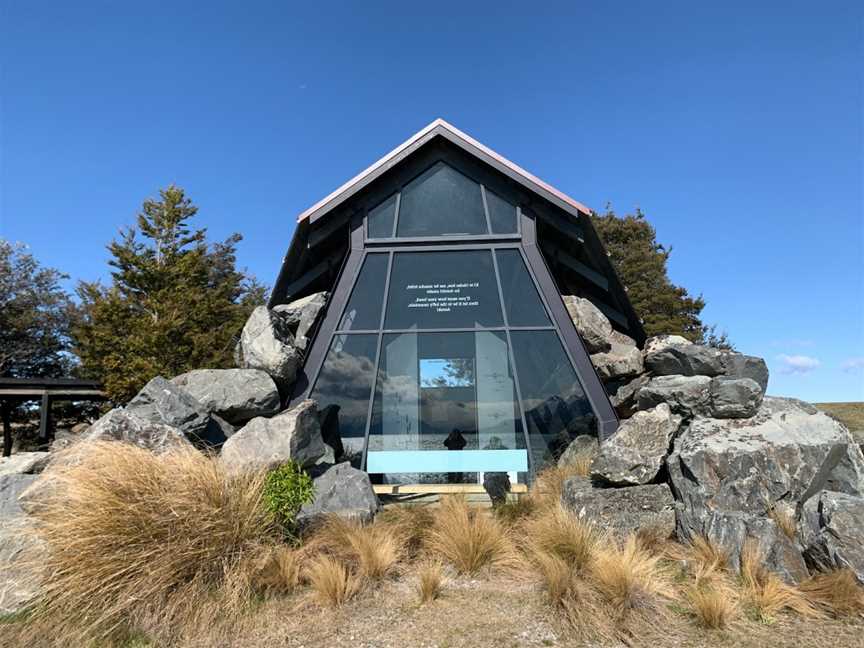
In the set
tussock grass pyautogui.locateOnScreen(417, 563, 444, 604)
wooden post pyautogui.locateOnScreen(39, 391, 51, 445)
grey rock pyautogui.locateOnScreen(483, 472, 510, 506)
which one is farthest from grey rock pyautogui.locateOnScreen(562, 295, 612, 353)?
wooden post pyautogui.locateOnScreen(39, 391, 51, 445)

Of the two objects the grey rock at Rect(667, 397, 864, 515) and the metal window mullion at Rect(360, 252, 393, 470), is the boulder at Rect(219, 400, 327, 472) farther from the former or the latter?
the grey rock at Rect(667, 397, 864, 515)

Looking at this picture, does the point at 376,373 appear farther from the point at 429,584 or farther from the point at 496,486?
the point at 429,584

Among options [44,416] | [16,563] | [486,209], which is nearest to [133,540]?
Result: [16,563]

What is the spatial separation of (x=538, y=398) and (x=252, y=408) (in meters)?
4.80

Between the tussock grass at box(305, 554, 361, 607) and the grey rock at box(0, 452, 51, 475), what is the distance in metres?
4.20

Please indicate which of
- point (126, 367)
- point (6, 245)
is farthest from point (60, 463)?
point (6, 245)

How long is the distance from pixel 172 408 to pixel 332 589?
415 cm

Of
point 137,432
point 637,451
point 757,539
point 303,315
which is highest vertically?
point 303,315

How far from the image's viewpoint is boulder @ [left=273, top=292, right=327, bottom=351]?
33.0 feet

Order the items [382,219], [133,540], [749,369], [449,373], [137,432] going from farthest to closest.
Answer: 1. [382,219]
2. [449,373]
3. [749,369]
4. [137,432]
5. [133,540]

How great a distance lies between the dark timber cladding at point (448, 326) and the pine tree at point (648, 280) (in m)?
20.1

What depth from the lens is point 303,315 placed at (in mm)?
10320

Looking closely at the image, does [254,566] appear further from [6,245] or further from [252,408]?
[6,245]

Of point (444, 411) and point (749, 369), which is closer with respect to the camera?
point (749, 369)
